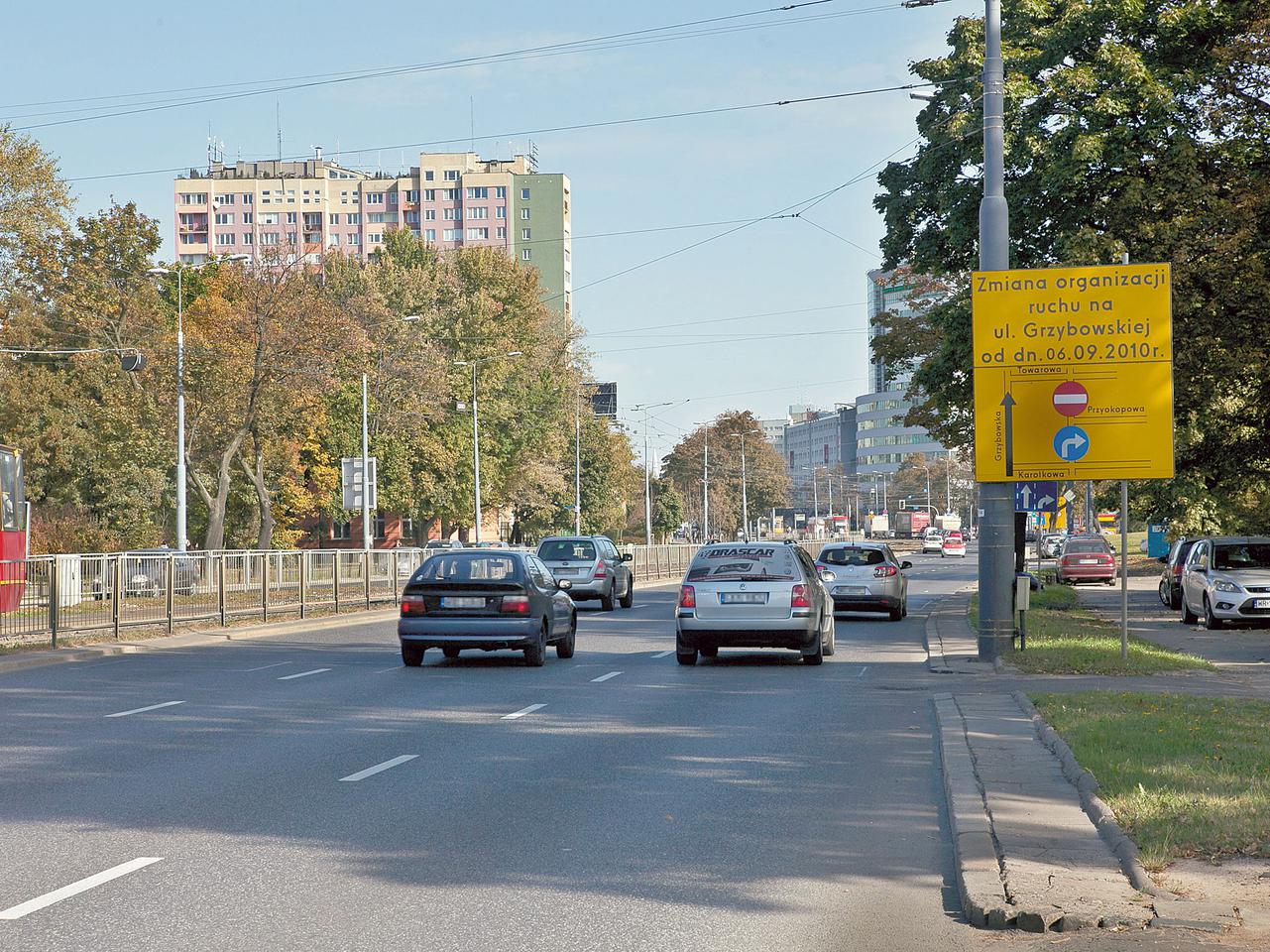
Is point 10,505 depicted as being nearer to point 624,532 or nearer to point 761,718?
point 761,718

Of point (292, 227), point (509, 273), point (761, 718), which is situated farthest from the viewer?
point (292, 227)

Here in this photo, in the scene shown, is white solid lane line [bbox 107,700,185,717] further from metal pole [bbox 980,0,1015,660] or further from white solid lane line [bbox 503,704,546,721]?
metal pole [bbox 980,0,1015,660]

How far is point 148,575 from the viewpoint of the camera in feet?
92.5

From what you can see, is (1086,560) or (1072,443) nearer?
(1072,443)

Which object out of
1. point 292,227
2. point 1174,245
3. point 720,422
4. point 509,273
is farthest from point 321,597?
point 292,227

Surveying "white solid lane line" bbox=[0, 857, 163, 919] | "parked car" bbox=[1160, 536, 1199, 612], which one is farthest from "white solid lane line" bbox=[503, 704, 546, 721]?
"parked car" bbox=[1160, 536, 1199, 612]

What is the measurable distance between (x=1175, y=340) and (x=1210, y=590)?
499 cm

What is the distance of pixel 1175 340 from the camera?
2825 centimetres

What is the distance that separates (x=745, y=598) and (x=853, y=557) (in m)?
13.1

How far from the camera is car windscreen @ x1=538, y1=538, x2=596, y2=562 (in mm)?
39250

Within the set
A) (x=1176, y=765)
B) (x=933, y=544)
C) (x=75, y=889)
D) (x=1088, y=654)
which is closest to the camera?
(x=75, y=889)

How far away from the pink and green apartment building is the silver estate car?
143922mm

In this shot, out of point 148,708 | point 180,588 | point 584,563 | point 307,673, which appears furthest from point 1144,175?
point 148,708

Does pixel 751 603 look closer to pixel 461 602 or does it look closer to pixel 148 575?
pixel 461 602
